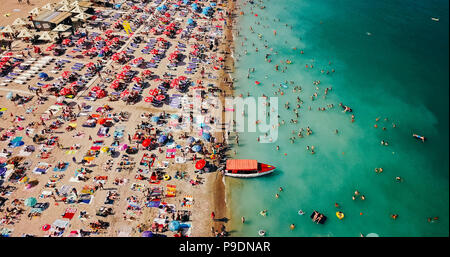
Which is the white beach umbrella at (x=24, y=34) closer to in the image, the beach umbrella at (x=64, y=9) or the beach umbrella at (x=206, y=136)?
the beach umbrella at (x=64, y=9)

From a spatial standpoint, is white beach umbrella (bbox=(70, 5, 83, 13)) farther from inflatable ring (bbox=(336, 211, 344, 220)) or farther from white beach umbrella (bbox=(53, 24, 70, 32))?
inflatable ring (bbox=(336, 211, 344, 220))

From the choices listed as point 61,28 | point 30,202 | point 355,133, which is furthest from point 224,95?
point 61,28

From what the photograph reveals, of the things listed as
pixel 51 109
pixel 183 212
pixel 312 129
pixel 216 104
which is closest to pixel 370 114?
pixel 312 129

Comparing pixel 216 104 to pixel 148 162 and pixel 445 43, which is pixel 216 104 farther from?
pixel 445 43

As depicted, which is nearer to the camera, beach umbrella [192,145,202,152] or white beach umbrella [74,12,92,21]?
beach umbrella [192,145,202,152]

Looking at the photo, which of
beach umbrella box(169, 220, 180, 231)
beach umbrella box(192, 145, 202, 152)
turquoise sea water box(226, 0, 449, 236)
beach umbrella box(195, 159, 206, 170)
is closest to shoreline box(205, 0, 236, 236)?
turquoise sea water box(226, 0, 449, 236)
